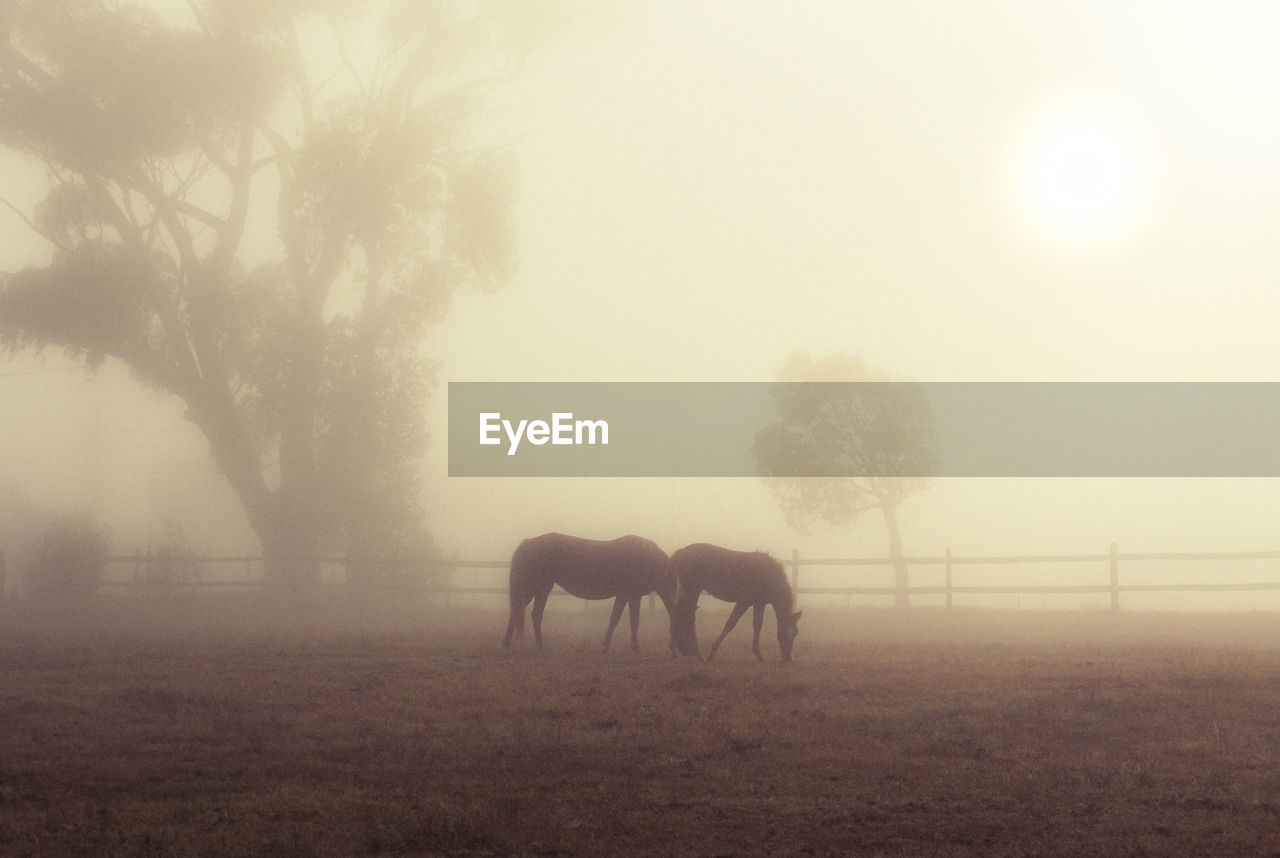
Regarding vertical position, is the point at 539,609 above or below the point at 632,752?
above

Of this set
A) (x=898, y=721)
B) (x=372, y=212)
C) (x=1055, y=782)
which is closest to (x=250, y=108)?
(x=372, y=212)

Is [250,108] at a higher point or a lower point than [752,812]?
higher

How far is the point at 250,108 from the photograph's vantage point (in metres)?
29.4

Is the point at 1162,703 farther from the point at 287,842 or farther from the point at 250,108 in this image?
the point at 250,108

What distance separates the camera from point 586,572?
16500 millimetres

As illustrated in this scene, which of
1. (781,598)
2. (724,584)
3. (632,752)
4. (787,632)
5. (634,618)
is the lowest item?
(632,752)

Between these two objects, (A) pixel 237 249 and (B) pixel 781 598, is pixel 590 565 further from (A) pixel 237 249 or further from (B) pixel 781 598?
(A) pixel 237 249

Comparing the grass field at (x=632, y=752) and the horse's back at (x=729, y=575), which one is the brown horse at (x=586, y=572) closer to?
the horse's back at (x=729, y=575)

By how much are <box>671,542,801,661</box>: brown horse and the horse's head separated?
0.32ft

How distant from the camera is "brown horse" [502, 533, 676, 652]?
53.6ft

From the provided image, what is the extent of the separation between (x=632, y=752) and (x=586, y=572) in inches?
298

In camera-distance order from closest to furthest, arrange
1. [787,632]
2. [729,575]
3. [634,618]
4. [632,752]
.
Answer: [632,752]
[787,632]
[729,575]
[634,618]

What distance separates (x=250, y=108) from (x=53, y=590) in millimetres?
13337

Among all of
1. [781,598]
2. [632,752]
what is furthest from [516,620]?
[632,752]
